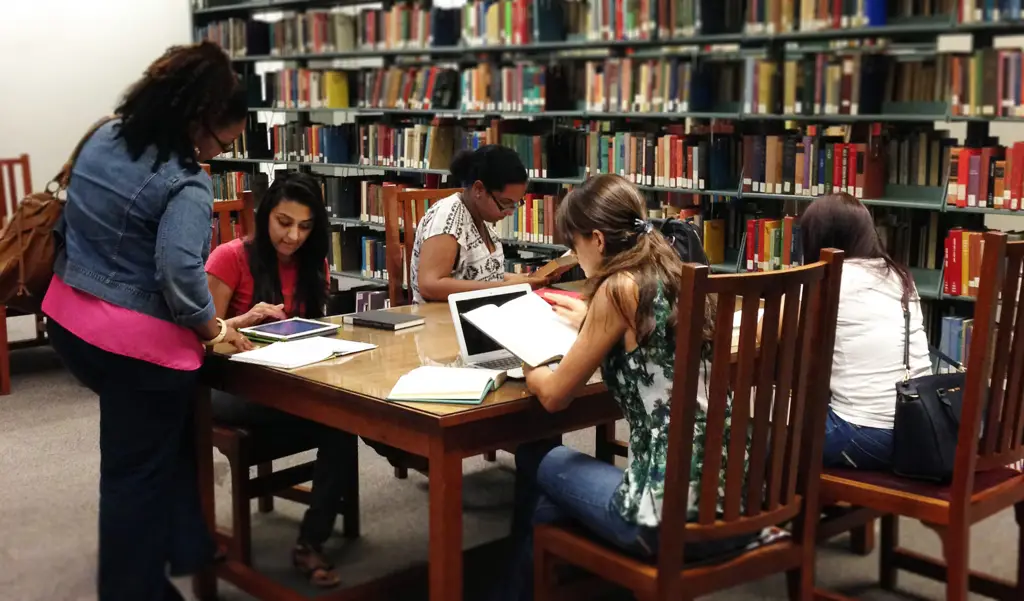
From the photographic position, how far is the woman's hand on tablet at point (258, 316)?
8.82 feet

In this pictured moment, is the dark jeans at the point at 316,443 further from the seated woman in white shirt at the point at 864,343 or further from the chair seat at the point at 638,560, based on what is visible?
the seated woman in white shirt at the point at 864,343

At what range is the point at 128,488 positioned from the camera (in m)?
2.32

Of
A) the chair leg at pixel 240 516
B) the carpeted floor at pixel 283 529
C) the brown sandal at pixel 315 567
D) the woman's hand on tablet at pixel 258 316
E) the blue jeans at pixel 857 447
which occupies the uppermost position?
the woman's hand on tablet at pixel 258 316

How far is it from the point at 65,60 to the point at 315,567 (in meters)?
5.78

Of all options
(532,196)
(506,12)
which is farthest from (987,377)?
(506,12)

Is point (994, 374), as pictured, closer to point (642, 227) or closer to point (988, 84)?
point (642, 227)

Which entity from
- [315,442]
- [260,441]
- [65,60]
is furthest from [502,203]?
[65,60]

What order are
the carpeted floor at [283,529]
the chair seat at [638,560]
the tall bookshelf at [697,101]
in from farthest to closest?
the tall bookshelf at [697,101] < the carpeted floor at [283,529] < the chair seat at [638,560]

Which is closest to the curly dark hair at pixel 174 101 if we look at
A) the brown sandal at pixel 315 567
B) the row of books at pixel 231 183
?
the brown sandal at pixel 315 567

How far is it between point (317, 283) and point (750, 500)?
146 cm

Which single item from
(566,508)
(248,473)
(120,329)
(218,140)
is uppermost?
(218,140)

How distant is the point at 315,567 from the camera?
2766 mm

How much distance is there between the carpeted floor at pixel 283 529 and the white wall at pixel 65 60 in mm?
3735

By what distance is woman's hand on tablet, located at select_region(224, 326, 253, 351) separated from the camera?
2.41 metres
